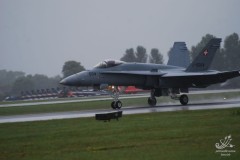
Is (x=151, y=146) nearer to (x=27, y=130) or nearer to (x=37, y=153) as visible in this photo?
(x=37, y=153)

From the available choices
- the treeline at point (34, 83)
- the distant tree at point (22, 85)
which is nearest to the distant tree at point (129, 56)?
the treeline at point (34, 83)

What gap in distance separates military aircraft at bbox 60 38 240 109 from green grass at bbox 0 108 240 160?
39.2 ft

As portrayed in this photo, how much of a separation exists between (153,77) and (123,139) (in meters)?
19.8

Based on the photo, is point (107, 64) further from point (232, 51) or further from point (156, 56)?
point (156, 56)

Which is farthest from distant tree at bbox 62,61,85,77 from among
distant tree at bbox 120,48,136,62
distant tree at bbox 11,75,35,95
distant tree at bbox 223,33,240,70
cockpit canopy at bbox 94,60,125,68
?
cockpit canopy at bbox 94,60,125,68

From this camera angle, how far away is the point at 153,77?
35.5 metres

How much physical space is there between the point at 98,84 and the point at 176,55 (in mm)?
10443

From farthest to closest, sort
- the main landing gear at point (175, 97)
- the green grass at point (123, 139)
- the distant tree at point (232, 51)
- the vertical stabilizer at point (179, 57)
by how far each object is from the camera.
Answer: the distant tree at point (232, 51), the vertical stabilizer at point (179, 57), the main landing gear at point (175, 97), the green grass at point (123, 139)

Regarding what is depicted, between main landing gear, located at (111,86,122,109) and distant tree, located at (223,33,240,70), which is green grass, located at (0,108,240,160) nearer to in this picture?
main landing gear, located at (111,86,122,109)

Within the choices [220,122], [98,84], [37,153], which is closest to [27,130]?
[37,153]

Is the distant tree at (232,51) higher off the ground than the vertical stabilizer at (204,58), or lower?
higher

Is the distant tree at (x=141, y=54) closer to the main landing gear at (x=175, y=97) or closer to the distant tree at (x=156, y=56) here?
the distant tree at (x=156, y=56)

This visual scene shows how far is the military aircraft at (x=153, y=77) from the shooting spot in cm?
3384

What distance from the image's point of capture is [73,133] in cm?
1806
